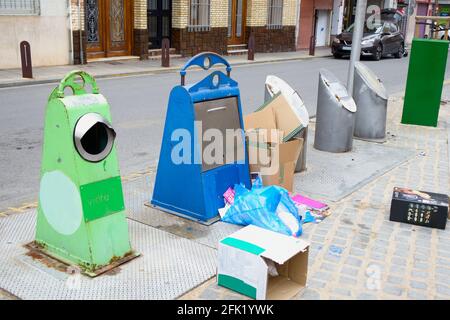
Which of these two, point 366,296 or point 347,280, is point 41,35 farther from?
point 366,296

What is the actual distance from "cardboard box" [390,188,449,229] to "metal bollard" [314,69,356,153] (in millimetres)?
2321

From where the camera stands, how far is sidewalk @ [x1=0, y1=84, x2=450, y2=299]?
3.71 metres

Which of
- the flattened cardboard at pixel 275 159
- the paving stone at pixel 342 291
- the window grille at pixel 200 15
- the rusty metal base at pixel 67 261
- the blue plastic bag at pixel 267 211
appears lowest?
the paving stone at pixel 342 291

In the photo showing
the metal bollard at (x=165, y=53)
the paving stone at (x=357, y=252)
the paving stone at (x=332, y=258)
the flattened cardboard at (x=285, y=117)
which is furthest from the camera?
the metal bollard at (x=165, y=53)

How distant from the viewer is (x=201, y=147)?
477 centimetres

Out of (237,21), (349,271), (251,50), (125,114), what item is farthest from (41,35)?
(349,271)

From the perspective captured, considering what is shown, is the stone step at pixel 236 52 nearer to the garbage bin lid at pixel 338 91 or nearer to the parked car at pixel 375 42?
the parked car at pixel 375 42

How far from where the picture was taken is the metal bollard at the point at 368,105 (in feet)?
27.2

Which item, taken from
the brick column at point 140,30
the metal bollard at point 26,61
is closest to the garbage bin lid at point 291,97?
the metal bollard at point 26,61

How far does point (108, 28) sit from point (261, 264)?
15.1 meters

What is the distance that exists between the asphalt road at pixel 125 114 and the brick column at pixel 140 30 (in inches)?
122
